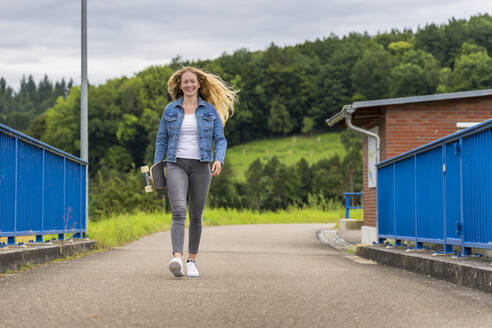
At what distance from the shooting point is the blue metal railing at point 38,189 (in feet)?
25.5

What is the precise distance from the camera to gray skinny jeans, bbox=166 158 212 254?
22.3ft

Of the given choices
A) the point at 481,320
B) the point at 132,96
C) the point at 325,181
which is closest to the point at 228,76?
the point at 132,96

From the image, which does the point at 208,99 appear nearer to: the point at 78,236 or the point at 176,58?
the point at 78,236

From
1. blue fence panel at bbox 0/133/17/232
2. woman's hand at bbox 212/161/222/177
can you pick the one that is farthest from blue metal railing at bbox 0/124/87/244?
woman's hand at bbox 212/161/222/177

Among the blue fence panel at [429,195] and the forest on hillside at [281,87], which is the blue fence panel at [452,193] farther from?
the forest on hillside at [281,87]

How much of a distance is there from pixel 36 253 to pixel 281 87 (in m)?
106

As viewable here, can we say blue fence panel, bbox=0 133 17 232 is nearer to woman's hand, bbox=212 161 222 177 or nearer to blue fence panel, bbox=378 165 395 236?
woman's hand, bbox=212 161 222 177

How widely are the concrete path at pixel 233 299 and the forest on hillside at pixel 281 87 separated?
8121 cm

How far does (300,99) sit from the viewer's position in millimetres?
110000

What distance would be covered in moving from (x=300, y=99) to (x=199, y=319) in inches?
4200

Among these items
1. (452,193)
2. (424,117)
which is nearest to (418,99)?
(424,117)

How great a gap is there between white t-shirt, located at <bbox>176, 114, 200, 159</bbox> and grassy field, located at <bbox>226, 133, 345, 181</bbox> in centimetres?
8268

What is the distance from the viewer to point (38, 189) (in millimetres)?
9008

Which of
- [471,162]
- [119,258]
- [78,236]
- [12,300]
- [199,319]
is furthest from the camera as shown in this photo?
[78,236]
